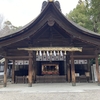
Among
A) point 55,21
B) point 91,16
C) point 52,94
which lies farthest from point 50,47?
point 91,16

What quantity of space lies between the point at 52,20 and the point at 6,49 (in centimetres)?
390

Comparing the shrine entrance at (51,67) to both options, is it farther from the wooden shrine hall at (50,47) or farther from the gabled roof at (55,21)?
the gabled roof at (55,21)

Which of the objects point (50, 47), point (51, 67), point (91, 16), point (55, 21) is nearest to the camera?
point (55, 21)

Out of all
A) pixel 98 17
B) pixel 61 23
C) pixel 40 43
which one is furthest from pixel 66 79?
pixel 98 17

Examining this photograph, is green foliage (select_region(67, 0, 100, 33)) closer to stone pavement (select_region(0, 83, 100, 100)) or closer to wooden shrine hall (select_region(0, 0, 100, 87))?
wooden shrine hall (select_region(0, 0, 100, 87))

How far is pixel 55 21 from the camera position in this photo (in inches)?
309

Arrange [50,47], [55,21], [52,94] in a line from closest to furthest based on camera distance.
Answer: [52,94], [55,21], [50,47]

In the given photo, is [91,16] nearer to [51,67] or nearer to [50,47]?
[51,67]

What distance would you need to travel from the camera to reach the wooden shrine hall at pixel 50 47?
7898 mm

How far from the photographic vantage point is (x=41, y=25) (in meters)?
7.89

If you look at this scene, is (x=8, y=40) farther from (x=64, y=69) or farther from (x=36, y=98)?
(x=64, y=69)

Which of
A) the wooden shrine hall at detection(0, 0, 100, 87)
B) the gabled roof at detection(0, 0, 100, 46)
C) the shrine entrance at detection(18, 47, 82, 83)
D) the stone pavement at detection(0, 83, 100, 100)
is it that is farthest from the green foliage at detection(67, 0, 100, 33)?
the stone pavement at detection(0, 83, 100, 100)

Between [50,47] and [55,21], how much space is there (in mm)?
1703

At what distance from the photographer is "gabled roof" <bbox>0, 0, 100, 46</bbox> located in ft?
25.4
